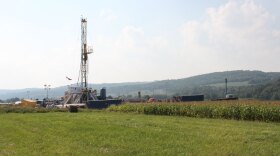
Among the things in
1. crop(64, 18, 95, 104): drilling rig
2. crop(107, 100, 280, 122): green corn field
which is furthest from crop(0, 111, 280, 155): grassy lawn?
crop(64, 18, 95, 104): drilling rig

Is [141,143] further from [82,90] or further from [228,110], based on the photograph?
[82,90]

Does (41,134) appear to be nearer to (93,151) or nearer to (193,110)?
(93,151)

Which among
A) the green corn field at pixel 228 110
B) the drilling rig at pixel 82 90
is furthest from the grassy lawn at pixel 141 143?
the drilling rig at pixel 82 90

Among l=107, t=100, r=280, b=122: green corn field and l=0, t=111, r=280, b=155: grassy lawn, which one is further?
l=107, t=100, r=280, b=122: green corn field

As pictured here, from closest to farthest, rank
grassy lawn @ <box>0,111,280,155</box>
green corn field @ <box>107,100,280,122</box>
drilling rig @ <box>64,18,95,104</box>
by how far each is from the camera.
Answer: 1. grassy lawn @ <box>0,111,280,155</box>
2. green corn field @ <box>107,100,280,122</box>
3. drilling rig @ <box>64,18,95,104</box>

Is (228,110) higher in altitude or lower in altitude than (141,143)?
higher

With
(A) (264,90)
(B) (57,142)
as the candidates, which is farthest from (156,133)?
(A) (264,90)

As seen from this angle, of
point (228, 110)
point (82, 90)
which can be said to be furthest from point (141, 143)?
point (82, 90)

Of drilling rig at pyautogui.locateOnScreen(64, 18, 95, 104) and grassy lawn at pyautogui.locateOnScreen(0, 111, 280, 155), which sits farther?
drilling rig at pyautogui.locateOnScreen(64, 18, 95, 104)

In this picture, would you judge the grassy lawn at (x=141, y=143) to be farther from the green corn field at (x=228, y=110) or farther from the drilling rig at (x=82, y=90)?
the drilling rig at (x=82, y=90)

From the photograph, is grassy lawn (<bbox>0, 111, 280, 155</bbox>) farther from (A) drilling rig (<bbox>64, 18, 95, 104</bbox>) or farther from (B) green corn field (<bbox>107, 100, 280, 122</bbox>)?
(A) drilling rig (<bbox>64, 18, 95, 104</bbox>)

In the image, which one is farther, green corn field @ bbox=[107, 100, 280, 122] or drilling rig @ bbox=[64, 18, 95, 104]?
drilling rig @ bbox=[64, 18, 95, 104]

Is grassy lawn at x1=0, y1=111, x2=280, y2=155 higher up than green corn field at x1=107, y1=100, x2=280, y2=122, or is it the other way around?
green corn field at x1=107, y1=100, x2=280, y2=122

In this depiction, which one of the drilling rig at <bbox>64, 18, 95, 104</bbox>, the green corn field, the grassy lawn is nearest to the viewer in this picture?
the grassy lawn
